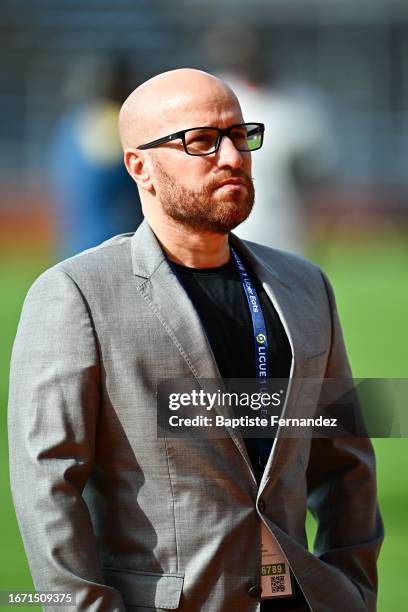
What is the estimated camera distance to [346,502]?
3.27m

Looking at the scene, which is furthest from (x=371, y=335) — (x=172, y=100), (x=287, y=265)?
(x=172, y=100)

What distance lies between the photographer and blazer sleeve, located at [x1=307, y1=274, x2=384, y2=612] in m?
3.20

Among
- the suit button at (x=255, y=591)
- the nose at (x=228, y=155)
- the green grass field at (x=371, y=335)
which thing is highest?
the nose at (x=228, y=155)

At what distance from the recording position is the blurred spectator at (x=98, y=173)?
6287mm

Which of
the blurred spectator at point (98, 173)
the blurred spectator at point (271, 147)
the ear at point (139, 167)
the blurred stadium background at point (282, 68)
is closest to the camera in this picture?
the ear at point (139, 167)

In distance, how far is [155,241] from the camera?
306 centimetres

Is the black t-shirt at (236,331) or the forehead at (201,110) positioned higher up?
the forehead at (201,110)

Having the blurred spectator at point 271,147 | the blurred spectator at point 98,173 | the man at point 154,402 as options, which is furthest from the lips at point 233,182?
the blurred spectator at point 271,147

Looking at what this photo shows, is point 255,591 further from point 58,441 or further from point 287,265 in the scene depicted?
point 287,265

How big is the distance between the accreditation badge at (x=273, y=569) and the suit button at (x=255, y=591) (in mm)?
24

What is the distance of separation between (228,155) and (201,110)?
0.14 metres

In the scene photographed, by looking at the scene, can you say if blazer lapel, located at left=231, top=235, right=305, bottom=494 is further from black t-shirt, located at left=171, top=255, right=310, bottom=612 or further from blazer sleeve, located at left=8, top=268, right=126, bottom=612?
blazer sleeve, located at left=8, top=268, right=126, bottom=612

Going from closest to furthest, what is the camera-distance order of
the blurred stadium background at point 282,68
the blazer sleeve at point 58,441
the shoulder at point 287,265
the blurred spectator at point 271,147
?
the blazer sleeve at point 58,441, the shoulder at point 287,265, the blurred spectator at point 271,147, the blurred stadium background at point 282,68

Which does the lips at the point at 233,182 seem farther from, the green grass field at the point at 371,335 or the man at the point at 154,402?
the green grass field at the point at 371,335
